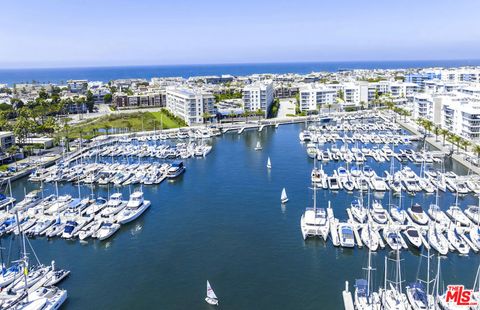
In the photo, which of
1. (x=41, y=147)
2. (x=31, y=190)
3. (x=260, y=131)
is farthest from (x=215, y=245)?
(x=260, y=131)

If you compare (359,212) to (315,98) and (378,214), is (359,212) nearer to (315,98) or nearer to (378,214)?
(378,214)

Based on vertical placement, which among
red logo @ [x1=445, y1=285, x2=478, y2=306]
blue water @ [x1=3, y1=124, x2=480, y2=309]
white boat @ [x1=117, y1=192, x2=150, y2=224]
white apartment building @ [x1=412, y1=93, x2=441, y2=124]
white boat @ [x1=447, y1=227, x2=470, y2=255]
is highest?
white apartment building @ [x1=412, y1=93, x2=441, y2=124]

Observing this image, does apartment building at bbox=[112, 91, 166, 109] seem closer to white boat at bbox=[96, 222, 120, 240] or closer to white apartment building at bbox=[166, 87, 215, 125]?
white apartment building at bbox=[166, 87, 215, 125]

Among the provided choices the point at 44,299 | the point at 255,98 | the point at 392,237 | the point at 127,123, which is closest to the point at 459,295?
the point at 392,237

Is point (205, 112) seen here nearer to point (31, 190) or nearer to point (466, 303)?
point (31, 190)

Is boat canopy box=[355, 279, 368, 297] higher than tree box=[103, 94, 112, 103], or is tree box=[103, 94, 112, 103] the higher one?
tree box=[103, 94, 112, 103]

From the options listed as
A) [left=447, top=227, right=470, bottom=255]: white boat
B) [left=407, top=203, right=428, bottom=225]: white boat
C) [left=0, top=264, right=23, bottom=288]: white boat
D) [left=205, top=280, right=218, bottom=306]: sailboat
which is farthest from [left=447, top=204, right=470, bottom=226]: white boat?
[left=0, top=264, right=23, bottom=288]: white boat

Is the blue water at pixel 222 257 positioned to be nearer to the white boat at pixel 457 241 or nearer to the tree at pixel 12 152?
the white boat at pixel 457 241
